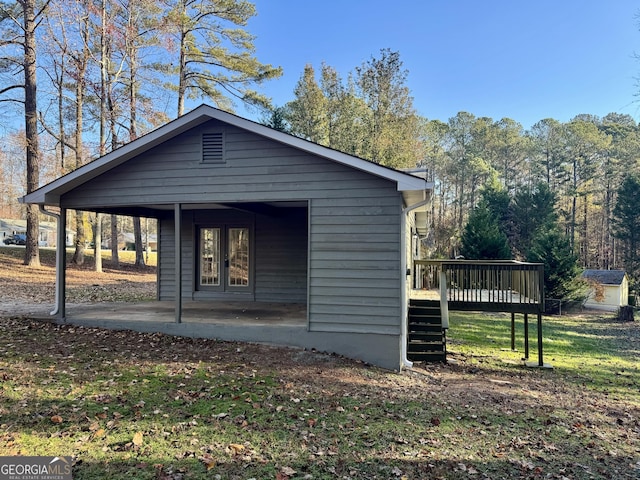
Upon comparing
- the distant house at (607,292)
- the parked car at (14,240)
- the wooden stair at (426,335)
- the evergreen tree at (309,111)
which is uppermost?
the evergreen tree at (309,111)

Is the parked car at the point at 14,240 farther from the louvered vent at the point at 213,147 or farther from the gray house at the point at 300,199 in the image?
the louvered vent at the point at 213,147

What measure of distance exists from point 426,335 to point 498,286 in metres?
1.93

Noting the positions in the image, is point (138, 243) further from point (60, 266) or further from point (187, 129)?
point (187, 129)

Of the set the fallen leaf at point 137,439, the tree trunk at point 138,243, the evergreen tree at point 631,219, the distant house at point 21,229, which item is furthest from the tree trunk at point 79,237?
the evergreen tree at point 631,219

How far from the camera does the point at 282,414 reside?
4.59 metres

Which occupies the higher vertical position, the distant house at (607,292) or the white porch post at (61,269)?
the white porch post at (61,269)

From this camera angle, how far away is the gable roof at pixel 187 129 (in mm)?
6574

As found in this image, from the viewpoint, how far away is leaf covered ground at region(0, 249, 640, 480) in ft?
11.7

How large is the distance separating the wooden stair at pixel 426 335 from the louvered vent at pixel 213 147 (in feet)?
17.5

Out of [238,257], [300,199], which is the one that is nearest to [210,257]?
[238,257]

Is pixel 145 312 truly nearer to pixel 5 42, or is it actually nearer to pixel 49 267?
pixel 49 267

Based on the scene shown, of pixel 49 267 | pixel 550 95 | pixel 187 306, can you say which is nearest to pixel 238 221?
pixel 187 306

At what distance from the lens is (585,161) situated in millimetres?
39906

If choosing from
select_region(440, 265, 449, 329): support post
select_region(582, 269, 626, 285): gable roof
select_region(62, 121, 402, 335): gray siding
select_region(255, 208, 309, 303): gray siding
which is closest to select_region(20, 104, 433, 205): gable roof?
select_region(62, 121, 402, 335): gray siding
